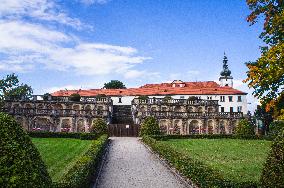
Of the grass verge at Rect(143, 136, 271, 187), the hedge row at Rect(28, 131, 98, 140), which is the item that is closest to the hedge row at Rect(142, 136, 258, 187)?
the grass verge at Rect(143, 136, 271, 187)

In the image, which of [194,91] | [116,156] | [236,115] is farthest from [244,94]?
[116,156]

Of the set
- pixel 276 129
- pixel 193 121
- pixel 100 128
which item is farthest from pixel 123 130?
pixel 276 129

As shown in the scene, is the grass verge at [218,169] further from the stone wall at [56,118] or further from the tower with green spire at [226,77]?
the tower with green spire at [226,77]

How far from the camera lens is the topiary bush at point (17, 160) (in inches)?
247

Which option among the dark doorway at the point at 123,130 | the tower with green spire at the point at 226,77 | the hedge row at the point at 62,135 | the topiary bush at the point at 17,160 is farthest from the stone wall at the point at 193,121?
the topiary bush at the point at 17,160

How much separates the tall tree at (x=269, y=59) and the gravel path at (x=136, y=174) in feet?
20.7

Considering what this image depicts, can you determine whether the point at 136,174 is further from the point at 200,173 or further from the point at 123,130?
the point at 123,130

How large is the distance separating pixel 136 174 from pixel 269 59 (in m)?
9.79

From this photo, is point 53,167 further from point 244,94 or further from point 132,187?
point 244,94

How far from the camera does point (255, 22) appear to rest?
19203mm

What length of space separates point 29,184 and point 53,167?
16534 millimetres

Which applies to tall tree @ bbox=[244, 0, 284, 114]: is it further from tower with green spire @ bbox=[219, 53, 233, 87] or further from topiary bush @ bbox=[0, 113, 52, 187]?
tower with green spire @ bbox=[219, 53, 233, 87]

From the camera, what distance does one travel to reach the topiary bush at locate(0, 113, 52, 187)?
20.6 ft

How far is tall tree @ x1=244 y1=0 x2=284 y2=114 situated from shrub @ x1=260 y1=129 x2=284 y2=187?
7689 millimetres
